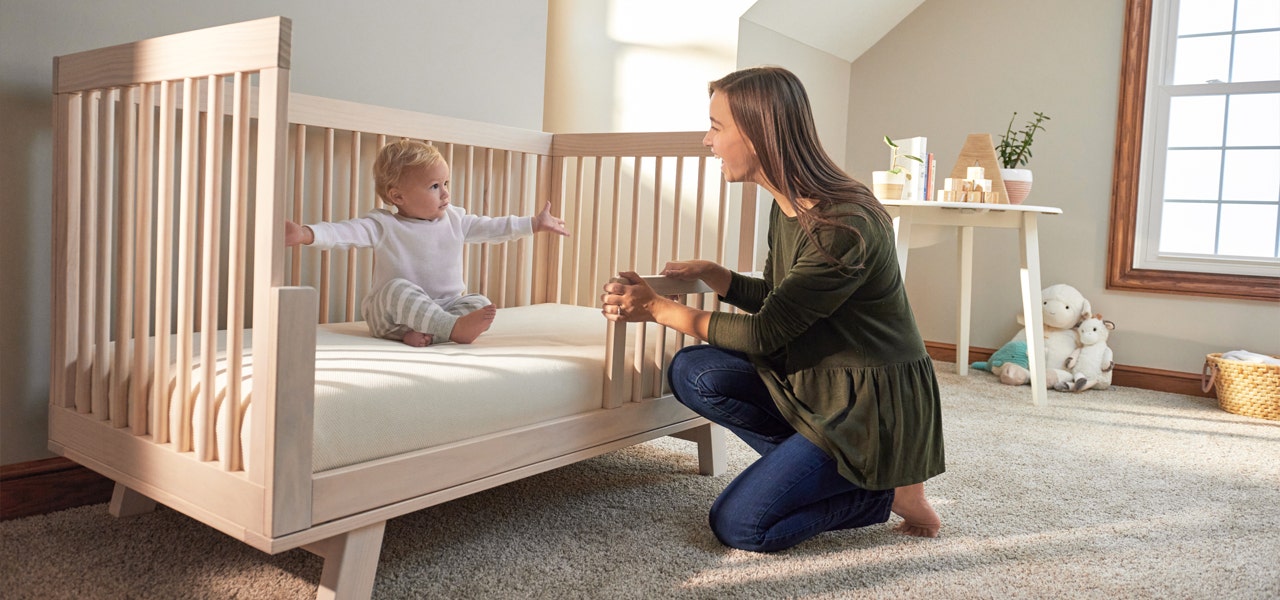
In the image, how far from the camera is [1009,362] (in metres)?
3.16

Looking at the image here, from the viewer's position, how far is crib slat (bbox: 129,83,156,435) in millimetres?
1189

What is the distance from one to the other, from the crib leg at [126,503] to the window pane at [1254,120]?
10.8 ft

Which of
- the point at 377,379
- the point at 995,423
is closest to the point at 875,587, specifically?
the point at 377,379

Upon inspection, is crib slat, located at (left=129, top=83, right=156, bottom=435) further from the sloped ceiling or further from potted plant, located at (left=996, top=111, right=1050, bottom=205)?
potted plant, located at (left=996, top=111, right=1050, bottom=205)

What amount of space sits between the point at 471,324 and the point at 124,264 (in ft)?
1.71

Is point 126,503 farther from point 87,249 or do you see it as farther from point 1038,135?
point 1038,135

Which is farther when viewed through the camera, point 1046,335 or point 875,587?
point 1046,335

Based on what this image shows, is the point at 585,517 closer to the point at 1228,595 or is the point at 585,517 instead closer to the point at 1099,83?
the point at 1228,595

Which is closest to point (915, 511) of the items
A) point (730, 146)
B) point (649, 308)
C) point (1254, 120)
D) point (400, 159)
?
point (649, 308)

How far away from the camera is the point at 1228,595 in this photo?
1.35 meters

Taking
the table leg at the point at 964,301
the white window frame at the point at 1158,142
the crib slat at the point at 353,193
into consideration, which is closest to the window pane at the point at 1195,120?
the white window frame at the point at 1158,142

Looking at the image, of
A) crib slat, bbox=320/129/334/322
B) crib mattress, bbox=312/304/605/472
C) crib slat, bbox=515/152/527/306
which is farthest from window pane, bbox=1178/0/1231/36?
crib slat, bbox=320/129/334/322

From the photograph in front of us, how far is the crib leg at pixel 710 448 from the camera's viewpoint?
1861 millimetres

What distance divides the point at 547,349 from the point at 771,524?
0.45 m
